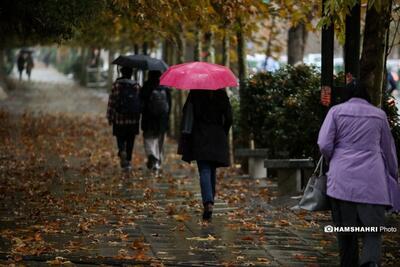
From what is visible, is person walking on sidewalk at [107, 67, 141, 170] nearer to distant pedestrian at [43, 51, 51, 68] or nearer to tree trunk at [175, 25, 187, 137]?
tree trunk at [175, 25, 187, 137]

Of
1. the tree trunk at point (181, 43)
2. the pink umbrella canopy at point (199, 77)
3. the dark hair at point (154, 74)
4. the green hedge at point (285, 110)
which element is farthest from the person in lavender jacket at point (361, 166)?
the tree trunk at point (181, 43)

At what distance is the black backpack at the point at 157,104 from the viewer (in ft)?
53.9

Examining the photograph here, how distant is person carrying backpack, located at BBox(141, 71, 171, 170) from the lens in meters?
16.4

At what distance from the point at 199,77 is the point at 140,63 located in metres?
5.61

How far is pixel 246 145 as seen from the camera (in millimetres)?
17484

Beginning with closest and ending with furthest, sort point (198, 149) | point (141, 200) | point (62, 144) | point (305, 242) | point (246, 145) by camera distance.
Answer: point (305, 242)
point (198, 149)
point (141, 200)
point (246, 145)
point (62, 144)

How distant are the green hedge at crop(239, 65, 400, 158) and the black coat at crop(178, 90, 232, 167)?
1.50 m

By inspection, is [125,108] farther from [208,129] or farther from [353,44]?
[353,44]

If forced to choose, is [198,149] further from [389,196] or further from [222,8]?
[222,8]

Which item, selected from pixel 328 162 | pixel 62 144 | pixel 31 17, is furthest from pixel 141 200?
pixel 62 144

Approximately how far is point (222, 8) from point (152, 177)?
3289mm

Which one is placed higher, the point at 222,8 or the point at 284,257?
the point at 222,8

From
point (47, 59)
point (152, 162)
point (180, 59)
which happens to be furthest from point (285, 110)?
point (47, 59)

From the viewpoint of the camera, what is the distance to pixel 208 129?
11102 millimetres
